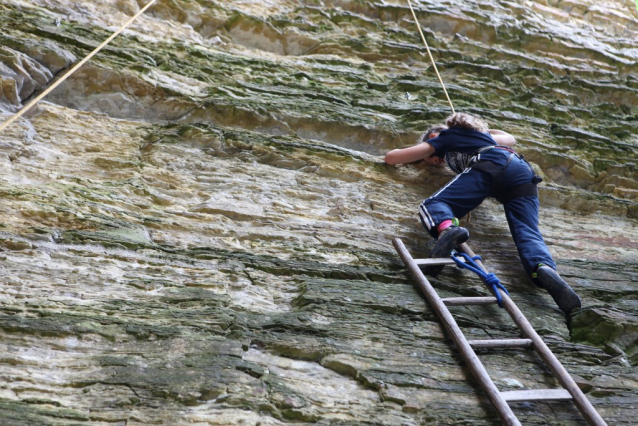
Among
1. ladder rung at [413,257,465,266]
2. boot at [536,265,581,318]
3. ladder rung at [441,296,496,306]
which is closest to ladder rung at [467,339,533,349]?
ladder rung at [441,296,496,306]

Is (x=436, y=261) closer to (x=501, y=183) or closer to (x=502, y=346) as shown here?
(x=502, y=346)

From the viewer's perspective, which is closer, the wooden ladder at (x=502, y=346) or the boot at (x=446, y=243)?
the wooden ladder at (x=502, y=346)

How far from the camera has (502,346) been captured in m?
4.02

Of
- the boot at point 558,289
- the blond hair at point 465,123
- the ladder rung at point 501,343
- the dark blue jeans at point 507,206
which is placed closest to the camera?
the ladder rung at point 501,343

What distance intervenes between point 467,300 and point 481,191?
1.32m

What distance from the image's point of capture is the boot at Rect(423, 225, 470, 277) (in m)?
4.66

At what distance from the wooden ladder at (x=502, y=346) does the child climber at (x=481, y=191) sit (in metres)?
0.29

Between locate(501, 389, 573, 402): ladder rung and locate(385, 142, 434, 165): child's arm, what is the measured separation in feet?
9.59

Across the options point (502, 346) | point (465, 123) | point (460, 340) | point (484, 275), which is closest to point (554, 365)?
point (502, 346)

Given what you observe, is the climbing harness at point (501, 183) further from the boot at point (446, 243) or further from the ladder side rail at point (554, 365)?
the ladder side rail at point (554, 365)

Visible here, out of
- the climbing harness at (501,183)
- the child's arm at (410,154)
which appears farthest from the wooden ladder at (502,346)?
the child's arm at (410,154)

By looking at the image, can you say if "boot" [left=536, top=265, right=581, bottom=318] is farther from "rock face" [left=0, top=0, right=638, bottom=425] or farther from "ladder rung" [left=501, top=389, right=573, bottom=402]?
"ladder rung" [left=501, top=389, right=573, bottom=402]

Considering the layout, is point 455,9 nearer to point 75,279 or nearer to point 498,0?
point 498,0

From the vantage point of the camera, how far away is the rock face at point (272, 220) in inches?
136
